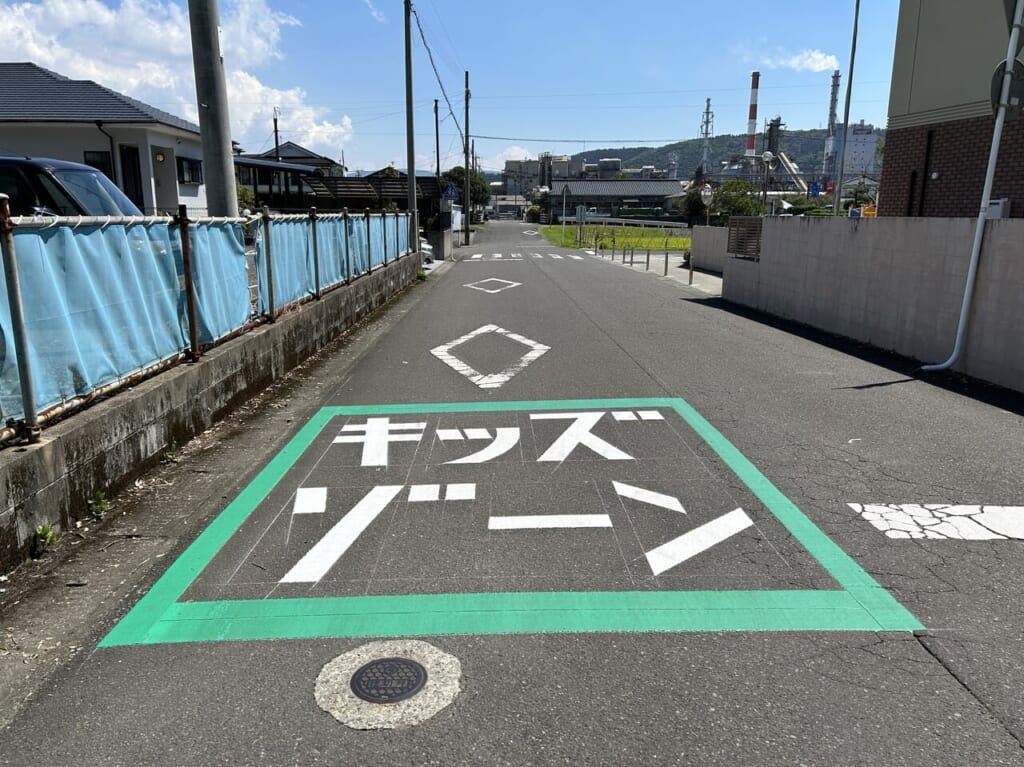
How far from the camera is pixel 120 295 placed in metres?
5.36

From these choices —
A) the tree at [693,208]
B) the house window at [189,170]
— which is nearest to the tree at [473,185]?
the tree at [693,208]

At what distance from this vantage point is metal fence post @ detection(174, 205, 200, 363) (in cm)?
648

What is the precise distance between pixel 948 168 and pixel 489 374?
392 inches

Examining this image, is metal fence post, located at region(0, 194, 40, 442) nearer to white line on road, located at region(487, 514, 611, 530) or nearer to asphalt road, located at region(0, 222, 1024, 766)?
asphalt road, located at region(0, 222, 1024, 766)

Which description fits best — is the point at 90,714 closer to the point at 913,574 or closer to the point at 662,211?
the point at 913,574

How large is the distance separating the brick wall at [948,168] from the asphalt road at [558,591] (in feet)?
20.4

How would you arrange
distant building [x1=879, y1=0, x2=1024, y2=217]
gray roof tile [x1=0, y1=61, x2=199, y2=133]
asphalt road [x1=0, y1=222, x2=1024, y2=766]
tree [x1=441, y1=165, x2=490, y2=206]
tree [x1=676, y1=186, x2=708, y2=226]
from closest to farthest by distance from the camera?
asphalt road [x1=0, y1=222, x2=1024, y2=766] → distant building [x1=879, y1=0, x2=1024, y2=217] → gray roof tile [x1=0, y1=61, x2=199, y2=133] → tree [x1=676, y1=186, x2=708, y2=226] → tree [x1=441, y1=165, x2=490, y2=206]

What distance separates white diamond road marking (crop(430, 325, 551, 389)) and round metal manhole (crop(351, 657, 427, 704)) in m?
5.25

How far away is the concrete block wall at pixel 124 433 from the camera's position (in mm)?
3869

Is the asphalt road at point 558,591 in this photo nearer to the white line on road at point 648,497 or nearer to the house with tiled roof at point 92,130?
the white line on road at point 648,497

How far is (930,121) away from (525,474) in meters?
12.5

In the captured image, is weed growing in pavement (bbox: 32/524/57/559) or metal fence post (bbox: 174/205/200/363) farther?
metal fence post (bbox: 174/205/200/363)

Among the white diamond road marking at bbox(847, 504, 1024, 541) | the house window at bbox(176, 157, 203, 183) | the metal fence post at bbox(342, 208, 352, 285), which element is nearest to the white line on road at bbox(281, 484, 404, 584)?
the white diamond road marking at bbox(847, 504, 1024, 541)

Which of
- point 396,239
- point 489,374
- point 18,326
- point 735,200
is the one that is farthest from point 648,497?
point 735,200
